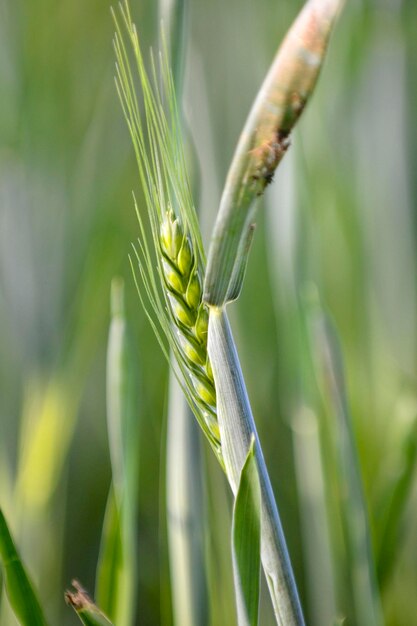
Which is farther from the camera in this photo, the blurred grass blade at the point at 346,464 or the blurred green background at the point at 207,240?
the blurred green background at the point at 207,240

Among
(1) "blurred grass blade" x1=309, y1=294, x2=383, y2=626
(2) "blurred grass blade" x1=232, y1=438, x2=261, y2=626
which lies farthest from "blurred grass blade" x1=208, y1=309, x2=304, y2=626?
(1) "blurred grass blade" x1=309, y1=294, x2=383, y2=626

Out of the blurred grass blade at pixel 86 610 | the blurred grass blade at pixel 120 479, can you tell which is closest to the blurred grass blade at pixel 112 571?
the blurred grass blade at pixel 120 479

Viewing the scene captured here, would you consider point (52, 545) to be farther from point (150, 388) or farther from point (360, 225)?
point (360, 225)

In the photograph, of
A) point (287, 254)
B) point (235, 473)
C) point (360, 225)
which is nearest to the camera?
point (235, 473)

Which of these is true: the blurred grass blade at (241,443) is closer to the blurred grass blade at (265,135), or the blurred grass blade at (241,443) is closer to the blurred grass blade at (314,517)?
the blurred grass blade at (265,135)

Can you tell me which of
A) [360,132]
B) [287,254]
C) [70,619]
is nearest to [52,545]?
[70,619]

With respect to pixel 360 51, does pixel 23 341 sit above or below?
below

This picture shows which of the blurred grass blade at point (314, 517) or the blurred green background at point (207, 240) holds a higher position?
the blurred green background at point (207, 240)
